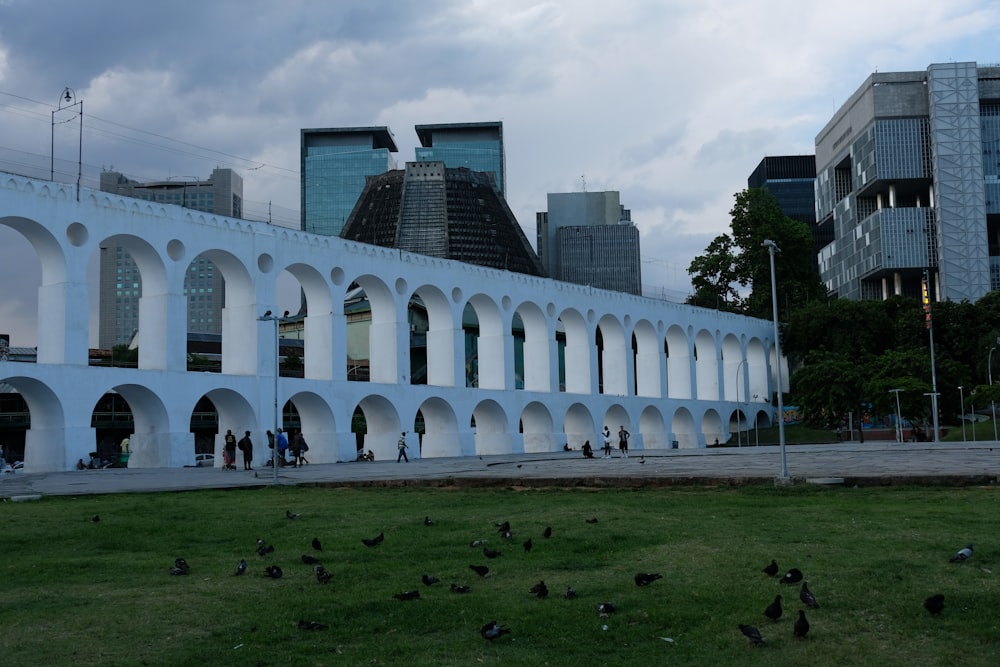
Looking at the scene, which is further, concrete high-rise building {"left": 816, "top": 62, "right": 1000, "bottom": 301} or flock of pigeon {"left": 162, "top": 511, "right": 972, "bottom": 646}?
concrete high-rise building {"left": 816, "top": 62, "right": 1000, "bottom": 301}

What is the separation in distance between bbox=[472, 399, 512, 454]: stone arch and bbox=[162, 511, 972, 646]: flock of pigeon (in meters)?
34.3

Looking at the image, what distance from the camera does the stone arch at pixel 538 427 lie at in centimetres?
4825

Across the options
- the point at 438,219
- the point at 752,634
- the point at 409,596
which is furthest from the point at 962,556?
the point at 438,219

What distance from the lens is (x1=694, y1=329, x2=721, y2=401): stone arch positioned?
2477 inches

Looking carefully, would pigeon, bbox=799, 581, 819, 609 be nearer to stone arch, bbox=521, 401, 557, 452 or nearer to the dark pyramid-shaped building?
stone arch, bbox=521, 401, 557, 452

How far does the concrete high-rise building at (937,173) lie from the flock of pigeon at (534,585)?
264ft

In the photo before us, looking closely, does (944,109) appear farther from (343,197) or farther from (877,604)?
(343,197)

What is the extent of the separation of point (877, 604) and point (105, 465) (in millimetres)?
30429

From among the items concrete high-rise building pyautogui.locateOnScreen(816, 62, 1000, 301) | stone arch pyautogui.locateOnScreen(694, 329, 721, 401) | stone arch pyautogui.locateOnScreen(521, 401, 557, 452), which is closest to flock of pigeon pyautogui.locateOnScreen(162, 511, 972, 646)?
stone arch pyautogui.locateOnScreen(521, 401, 557, 452)

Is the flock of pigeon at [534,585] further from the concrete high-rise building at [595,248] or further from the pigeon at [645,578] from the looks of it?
the concrete high-rise building at [595,248]

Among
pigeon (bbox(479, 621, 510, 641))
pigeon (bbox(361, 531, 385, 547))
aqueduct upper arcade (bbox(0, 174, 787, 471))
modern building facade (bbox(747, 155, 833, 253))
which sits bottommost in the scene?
pigeon (bbox(479, 621, 510, 641))

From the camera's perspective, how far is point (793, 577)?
8086 mm

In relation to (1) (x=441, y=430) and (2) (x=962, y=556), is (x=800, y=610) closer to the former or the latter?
(2) (x=962, y=556)

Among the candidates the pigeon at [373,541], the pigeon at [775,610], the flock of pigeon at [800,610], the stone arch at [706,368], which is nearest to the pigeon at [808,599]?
the flock of pigeon at [800,610]
